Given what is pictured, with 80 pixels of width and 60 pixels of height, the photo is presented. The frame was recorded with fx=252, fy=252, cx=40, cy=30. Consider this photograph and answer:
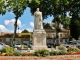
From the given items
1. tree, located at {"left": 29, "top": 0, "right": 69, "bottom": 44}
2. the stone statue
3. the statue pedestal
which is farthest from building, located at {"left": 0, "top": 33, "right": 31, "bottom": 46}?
the statue pedestal

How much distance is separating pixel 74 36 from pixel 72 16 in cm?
2317

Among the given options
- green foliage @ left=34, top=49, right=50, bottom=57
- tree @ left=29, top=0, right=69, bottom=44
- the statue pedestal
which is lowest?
green foliage @ left=34, top=49, right=50, bottom=57

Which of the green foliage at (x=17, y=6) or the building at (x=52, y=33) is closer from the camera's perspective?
the green foliage at (x=17, y=6)

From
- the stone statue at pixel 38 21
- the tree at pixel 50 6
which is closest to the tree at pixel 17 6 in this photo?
the tree at pixel 50 6

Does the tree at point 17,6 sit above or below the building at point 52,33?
above

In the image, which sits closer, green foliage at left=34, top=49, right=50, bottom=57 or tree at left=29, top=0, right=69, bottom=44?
green foliage at left=34, top=49, right=50, bottom=57

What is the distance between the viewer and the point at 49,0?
56688mm

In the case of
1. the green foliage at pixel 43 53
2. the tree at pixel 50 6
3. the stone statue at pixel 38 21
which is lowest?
the green foliage at pixel 43 53

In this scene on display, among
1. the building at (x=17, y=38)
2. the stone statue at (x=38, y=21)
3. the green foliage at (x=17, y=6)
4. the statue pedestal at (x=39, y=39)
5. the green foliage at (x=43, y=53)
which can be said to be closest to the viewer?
the green foliage at (x=43, y=53)

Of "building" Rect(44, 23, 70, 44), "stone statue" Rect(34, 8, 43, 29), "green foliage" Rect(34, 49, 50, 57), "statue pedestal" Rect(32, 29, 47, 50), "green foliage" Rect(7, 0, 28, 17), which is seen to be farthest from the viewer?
"building" Rect(44, 23, 70, 44)

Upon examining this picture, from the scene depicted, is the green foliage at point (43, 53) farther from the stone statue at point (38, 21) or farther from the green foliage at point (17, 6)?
the green foliage at point (17, 6)

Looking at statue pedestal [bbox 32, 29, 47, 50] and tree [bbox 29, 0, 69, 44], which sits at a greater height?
tree [bbox 29, 0, 69, 44]

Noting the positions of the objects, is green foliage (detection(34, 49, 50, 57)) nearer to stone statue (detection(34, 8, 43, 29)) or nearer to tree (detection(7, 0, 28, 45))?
stone statue (detection(34, 8, 43, 29))

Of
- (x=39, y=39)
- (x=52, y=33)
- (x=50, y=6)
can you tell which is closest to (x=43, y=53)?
(x=39, y=39)
